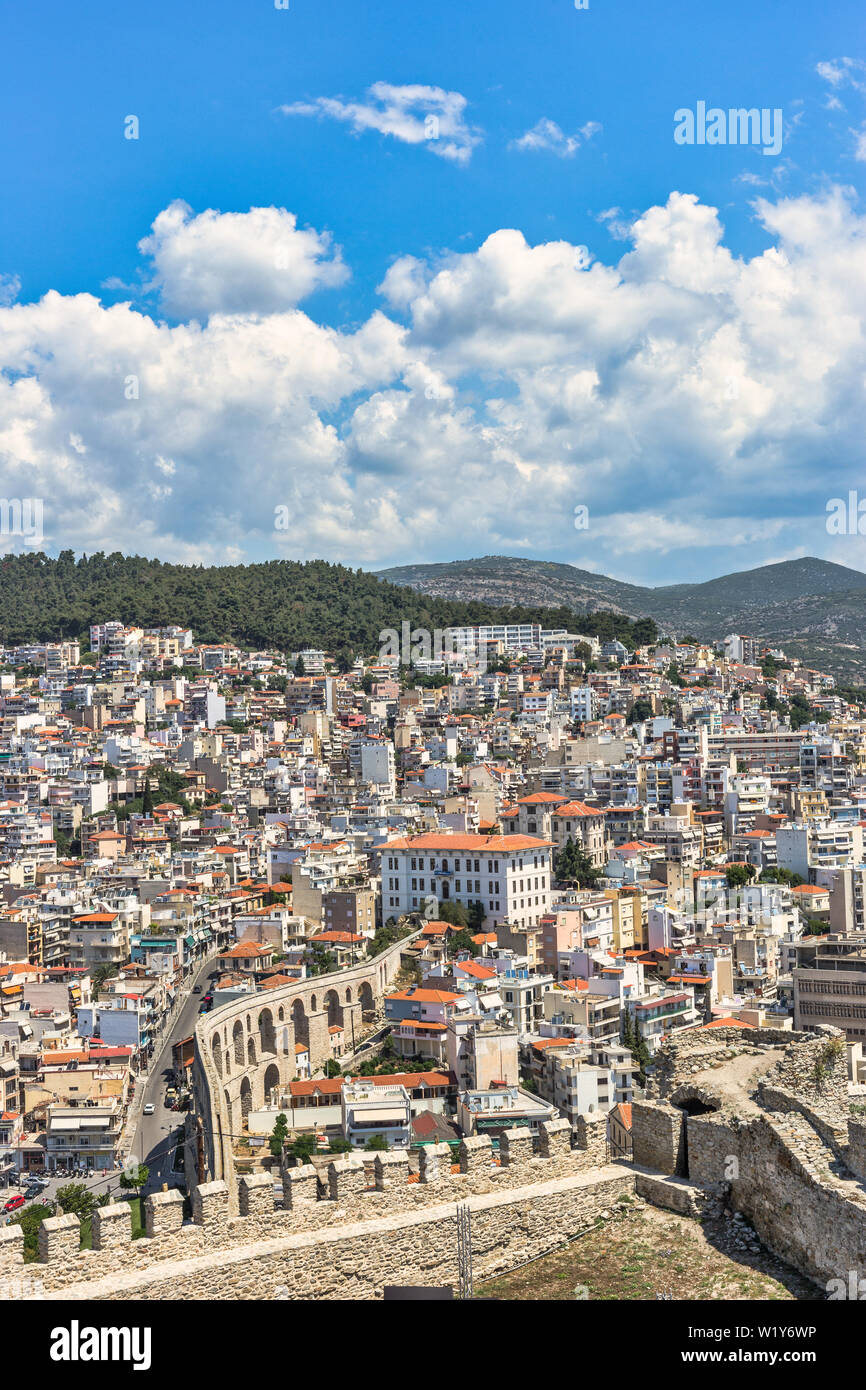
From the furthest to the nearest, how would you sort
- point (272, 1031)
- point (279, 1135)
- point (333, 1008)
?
point (333, 1008)
point (272, 1031)
point (279, 1135)

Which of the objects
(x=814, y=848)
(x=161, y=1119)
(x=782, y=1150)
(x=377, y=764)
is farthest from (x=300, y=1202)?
(x=377, y=764)

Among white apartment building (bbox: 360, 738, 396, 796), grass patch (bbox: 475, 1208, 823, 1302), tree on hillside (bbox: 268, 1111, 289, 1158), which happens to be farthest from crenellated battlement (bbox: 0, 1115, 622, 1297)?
white apartment building (bbox: 360, 738, 396, 796)

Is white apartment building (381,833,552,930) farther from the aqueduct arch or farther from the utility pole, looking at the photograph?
the utility pole

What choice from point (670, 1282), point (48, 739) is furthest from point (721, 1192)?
point (48, 739)

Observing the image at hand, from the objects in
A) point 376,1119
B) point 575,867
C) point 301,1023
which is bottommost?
point 301,1023

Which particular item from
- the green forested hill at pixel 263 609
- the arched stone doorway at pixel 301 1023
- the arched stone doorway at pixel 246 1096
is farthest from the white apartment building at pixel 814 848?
the green forested hill at pixel 263 609

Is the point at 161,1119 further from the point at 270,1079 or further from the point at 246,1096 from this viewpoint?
the point at 270,1079
